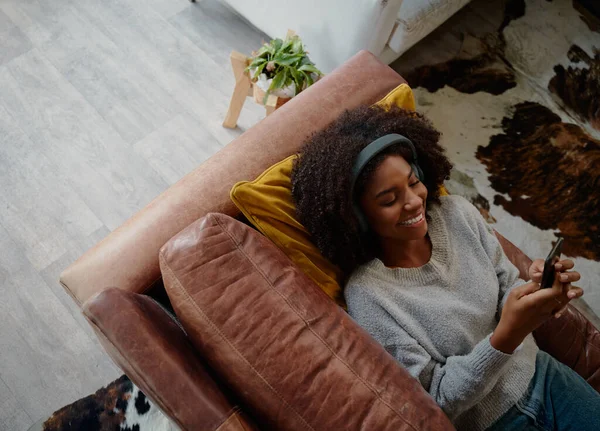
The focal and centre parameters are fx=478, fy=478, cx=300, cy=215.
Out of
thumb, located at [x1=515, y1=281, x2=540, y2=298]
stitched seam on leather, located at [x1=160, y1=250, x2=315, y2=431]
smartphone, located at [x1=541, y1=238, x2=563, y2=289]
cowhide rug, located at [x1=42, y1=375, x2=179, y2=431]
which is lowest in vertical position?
cowhide rug, located at [x1=42, y1=375, x2=179, y2=431]

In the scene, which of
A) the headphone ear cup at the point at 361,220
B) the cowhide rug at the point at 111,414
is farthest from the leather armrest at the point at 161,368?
the cowhide rug at the point at 111,414

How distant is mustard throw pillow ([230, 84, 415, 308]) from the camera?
1.11 m

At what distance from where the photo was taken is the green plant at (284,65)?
1705 millimetres

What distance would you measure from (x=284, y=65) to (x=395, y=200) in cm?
84

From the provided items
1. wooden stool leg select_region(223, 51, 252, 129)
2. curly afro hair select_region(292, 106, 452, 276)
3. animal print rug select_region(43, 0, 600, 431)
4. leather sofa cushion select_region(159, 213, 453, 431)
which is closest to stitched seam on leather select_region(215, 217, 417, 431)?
leather sofa cushion select_region(159, 213, 453, 431)

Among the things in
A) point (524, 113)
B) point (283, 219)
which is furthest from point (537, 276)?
point (524, 113)

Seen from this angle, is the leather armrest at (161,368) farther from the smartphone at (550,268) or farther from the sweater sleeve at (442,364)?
the smartphone at (550,268)

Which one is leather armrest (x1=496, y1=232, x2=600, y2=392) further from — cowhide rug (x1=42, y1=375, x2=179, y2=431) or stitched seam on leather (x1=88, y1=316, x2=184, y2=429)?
cowhide rug (x1=42, y1=375, x2=179, y2=431)

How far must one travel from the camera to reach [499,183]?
2.04 metres

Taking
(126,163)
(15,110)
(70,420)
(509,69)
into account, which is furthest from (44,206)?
(509,69)

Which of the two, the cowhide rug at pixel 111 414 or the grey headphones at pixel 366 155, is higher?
the grey headphones at pixel 366 155

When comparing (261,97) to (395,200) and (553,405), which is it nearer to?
(395,200)

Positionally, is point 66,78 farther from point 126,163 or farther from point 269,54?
point 269,54

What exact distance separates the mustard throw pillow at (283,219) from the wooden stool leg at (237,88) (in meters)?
0.77
